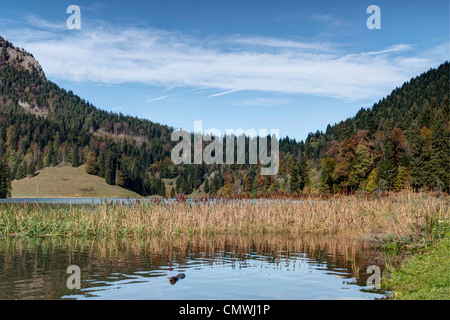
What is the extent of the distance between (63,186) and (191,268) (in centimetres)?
17165

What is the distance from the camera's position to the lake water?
1420 cm

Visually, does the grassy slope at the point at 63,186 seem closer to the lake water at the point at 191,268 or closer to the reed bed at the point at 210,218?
the reed bed at the point at 210,218

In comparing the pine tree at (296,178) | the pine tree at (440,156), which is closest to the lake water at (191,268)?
the pine tree at (440,156)

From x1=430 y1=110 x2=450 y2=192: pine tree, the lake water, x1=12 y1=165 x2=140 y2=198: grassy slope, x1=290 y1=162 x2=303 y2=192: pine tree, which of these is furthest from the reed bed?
x1=12 y1=165 x2=140 y2=198: grassy slope

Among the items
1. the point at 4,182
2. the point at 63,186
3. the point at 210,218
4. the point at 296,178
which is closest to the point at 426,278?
the point at 210,218

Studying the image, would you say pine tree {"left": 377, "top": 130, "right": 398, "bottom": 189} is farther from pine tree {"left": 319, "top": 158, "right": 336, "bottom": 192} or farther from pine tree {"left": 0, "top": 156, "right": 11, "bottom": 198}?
pine tree {"left": 0, "top": 156, "right": 11, "bottom": 198}

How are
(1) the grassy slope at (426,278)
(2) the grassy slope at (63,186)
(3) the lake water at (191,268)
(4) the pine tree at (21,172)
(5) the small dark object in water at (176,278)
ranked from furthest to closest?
(4) the pine tree at (21,172), (2) the grassy slope at (63,186), (5) the small dark object in water at (176,278), (3) the lake water at (191,268), (1) the grassy slope at (426,278)

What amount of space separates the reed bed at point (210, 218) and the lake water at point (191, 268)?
1.65 meters

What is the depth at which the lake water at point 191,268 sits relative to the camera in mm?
14195

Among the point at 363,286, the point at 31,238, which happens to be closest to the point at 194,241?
the point at 31,238

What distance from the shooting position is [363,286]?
1509 centimetres

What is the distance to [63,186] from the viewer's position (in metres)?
178

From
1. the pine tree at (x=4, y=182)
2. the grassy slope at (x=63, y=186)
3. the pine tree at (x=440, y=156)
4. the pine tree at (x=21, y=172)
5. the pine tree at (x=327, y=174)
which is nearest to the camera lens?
the pine tree at (x=440, y=156)
